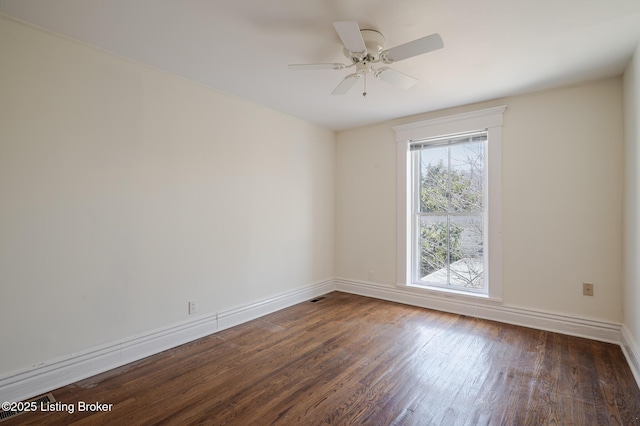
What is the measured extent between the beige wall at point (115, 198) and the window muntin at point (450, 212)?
1964 mm

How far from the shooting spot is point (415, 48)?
6.21ft

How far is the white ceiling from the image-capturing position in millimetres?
1851

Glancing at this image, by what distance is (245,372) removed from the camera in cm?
229

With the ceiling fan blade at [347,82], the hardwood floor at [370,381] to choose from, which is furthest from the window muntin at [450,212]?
the ceiling fan blade at [347,82]

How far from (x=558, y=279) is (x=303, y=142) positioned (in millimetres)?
3297

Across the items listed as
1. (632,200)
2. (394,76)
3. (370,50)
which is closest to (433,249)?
(632,200)

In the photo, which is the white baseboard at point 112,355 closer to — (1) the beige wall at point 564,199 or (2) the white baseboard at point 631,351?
(1) the beige wall at point 564,199

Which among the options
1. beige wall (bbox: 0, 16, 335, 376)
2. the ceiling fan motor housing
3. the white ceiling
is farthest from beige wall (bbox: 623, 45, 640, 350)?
beige wall (bbox: 0, 16, 335, 376)

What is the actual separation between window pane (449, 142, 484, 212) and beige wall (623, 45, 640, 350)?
48.3 inches

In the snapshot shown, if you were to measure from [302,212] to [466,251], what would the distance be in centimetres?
214

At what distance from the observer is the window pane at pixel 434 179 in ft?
12.6

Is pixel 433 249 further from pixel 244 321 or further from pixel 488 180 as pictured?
pixel 244 321

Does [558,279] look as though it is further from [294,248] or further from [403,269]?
[294,248]

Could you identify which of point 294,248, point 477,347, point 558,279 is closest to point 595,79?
point 558,279
